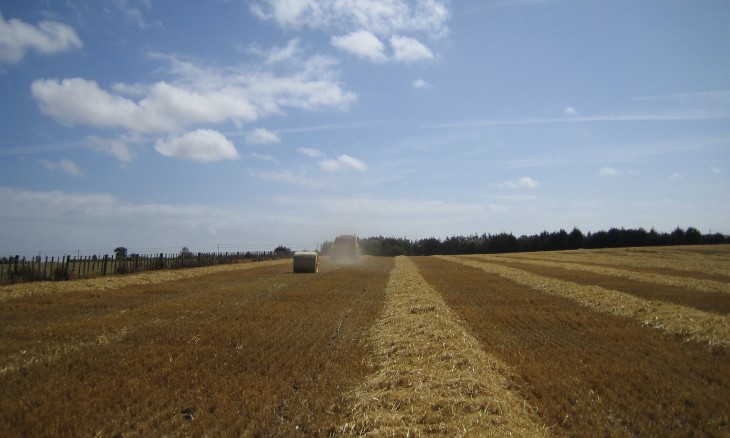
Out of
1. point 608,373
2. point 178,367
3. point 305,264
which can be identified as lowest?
point 608,373

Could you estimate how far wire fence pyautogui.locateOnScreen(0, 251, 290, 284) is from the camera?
26.9 meters

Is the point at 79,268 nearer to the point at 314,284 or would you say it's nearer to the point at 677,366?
the point at 314,284

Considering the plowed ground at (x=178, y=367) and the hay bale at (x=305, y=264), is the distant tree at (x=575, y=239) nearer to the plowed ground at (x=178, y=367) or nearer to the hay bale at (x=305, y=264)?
the hay bale at (x=305, y=264)

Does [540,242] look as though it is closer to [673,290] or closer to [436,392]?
[673,290]

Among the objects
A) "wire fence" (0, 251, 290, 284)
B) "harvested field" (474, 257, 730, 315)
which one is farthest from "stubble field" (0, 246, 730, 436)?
"wire fence" (0, 251, 290, 284)

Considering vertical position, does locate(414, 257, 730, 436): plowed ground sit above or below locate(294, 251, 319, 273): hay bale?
below

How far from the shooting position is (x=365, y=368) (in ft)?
30.3

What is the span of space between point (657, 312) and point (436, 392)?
1088cm

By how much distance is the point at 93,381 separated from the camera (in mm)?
8203

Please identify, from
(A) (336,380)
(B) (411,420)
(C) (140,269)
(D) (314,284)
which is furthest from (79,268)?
(B) (411,420)

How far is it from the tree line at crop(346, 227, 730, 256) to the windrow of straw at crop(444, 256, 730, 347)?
186 ft

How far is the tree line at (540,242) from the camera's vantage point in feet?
292

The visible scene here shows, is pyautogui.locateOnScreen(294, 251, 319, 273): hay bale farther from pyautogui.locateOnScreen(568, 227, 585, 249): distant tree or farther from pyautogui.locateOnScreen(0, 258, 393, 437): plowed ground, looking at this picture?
pyautogui.locateOnScreen(568, 227, 585, 249): distant tree

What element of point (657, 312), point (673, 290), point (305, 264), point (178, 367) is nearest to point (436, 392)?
point (178, 367)
